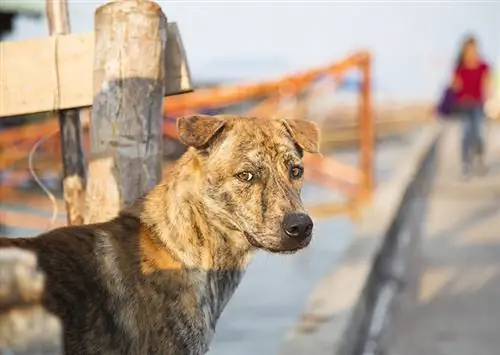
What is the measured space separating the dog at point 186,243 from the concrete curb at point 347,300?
3.32 feet

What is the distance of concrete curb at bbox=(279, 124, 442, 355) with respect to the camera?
178 inches

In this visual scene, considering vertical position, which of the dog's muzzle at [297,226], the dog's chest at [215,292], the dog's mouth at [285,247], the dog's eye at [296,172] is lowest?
the dog's chest at [215,292]

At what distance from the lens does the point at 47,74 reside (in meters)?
4.22

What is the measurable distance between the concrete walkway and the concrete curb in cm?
31

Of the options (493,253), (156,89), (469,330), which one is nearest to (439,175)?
(493,253)

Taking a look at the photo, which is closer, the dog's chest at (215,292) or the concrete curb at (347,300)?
the dog's chest at (215,292)

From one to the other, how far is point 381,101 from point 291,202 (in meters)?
59.5

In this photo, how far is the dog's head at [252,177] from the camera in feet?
11.2

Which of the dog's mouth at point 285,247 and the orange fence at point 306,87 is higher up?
the dog's mouth at point 285,247

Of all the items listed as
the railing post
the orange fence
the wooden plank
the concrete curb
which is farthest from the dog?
the railing post

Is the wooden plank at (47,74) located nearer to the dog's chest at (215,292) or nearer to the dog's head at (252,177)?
the dog's head at (252,177)

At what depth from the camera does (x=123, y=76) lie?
4176mm

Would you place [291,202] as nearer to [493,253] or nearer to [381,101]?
[493,253]

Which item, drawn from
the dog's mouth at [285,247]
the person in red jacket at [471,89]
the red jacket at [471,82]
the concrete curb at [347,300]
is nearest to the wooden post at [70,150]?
the concrete curb at [347,300]
